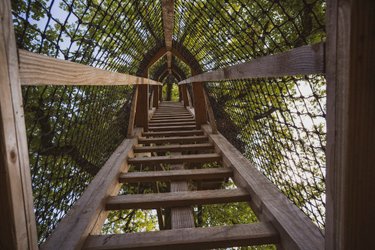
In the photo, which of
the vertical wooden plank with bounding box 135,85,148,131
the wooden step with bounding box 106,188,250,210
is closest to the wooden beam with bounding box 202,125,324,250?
the wooden step with bounding box 106,188,250,210

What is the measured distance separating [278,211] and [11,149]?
4.42ft

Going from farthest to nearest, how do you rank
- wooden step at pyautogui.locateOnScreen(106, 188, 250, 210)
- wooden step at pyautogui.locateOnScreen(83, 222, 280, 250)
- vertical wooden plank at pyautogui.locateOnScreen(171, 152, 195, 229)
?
wooden step at pyautogui.locateOnScreen(106, 188, 250, 210) → vertical wooden plank at pyautogui.locateOnScreen(171, 152, 195, 229) → wooden step at pyautogui.locateOnScreen(83, 222, 280, 250)

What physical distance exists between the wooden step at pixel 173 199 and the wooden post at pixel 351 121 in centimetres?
113

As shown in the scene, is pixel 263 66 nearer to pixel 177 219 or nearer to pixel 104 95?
pixel 177 219

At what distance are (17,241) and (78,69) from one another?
730mm

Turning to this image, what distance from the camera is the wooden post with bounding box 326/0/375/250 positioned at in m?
0.61

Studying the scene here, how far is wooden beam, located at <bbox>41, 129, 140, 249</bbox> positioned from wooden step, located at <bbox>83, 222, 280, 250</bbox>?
0.25 feet

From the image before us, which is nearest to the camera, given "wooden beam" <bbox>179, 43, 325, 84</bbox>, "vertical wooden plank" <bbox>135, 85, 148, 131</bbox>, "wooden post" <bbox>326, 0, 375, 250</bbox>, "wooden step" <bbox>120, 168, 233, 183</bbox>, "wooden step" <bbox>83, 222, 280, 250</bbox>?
"wooden post" <bbox>326, 0, 375, 250</bbox>

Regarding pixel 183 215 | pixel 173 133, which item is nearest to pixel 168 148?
pixel 173 133

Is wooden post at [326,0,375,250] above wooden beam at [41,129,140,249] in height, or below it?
above

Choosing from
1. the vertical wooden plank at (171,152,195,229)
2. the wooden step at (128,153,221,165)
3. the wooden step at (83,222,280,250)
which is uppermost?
the wooden step at (128,153,221,165)

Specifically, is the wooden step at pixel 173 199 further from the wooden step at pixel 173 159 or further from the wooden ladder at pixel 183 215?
the wooden step at pixel 173 159

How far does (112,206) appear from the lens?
185 centimetres

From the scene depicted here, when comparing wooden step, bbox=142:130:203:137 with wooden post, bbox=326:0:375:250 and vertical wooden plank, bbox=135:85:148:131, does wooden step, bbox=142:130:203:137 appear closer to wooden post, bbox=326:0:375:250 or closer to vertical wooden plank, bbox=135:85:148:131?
vertical wooden plank, bbox=135:85:148:131
